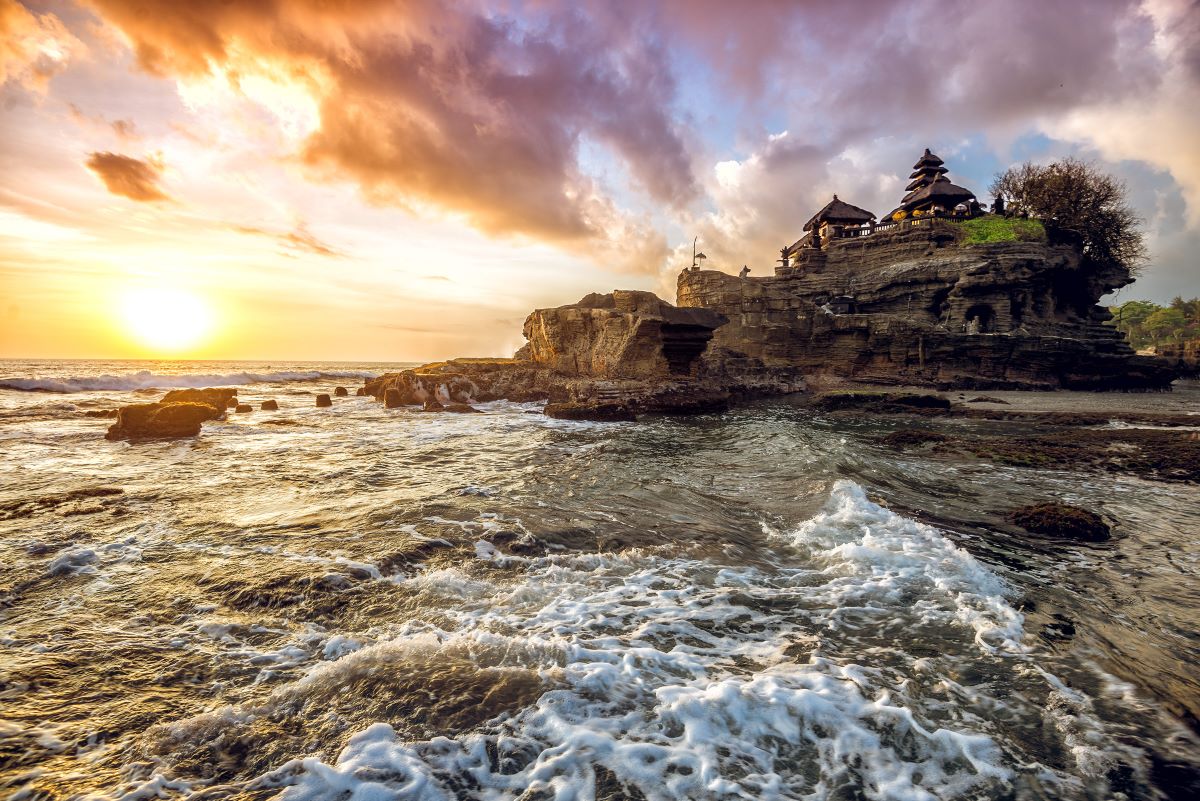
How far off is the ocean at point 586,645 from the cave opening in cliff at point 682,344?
1657cm

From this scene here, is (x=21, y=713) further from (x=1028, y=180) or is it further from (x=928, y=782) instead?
(x=1028, y=180)

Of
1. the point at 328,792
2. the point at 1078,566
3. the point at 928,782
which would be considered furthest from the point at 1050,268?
the point at 328,792

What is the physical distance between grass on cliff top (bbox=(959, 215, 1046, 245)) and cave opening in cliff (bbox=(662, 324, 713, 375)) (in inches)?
1174

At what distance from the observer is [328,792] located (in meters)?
2.38

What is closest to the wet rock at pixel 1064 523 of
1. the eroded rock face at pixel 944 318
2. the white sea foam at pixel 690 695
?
the white sea foam at pixel 690 695

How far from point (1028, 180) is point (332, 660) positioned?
202 ft

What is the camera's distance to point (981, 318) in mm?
36250

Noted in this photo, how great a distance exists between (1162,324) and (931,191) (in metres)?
59.9

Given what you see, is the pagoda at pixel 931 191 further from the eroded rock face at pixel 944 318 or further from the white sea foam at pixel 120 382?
the white sea foam at pixel 120 382

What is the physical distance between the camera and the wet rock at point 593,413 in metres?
19.4

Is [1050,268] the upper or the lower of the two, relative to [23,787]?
upper

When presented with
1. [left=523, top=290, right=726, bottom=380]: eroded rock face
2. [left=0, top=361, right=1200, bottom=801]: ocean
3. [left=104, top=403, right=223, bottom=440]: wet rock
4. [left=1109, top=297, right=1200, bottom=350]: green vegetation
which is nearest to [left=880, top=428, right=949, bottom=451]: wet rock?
[left=0, top=361, right=1200, bottom=801]: ocean

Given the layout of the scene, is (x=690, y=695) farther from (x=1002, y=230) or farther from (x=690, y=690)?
(x=1002, y=230)

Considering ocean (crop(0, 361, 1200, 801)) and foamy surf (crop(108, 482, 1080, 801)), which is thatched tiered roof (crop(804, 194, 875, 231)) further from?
foamy surf (crop(108, 482, 1080, 801))
